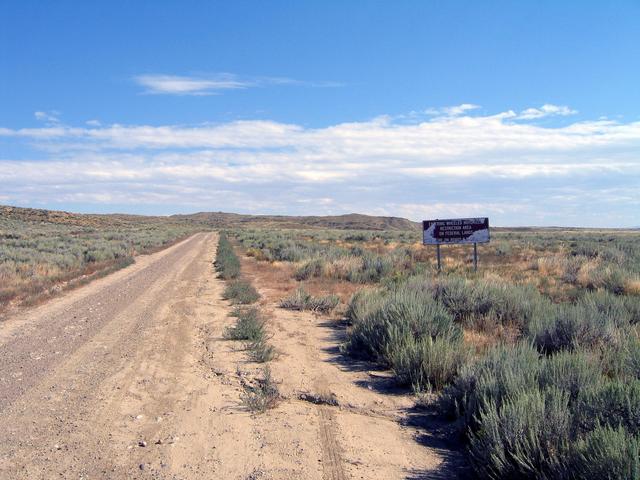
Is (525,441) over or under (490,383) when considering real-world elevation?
under

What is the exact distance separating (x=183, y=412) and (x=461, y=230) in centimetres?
1585

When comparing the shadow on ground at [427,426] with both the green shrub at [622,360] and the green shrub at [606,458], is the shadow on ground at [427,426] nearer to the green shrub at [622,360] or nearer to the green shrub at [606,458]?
the green shrub at [606,458]

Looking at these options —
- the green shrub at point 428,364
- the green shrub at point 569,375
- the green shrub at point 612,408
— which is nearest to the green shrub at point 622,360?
the green shrub at point 569,375

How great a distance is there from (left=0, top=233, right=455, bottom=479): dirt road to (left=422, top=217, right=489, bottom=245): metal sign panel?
32.7 ft

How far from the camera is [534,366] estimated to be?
6.21 meters

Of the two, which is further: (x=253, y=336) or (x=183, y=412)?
(x=253, y=336)

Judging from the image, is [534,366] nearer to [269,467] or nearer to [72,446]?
[269,467]

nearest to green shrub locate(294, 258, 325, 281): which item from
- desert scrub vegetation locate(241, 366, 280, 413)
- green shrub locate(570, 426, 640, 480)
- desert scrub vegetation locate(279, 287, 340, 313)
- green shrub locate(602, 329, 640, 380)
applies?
desert scrub vegetation locate(279, 287, 340, 313)

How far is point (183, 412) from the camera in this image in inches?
265

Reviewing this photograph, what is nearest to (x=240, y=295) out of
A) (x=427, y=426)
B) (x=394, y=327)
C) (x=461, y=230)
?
(x=394, y=327)

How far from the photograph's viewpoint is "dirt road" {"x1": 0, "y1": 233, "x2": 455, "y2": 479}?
17.2 ft

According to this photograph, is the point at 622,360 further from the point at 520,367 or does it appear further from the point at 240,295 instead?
the point at 240,295

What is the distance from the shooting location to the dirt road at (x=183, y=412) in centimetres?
525

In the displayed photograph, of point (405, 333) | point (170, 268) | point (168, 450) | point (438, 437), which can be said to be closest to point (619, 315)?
point (405, 333)
